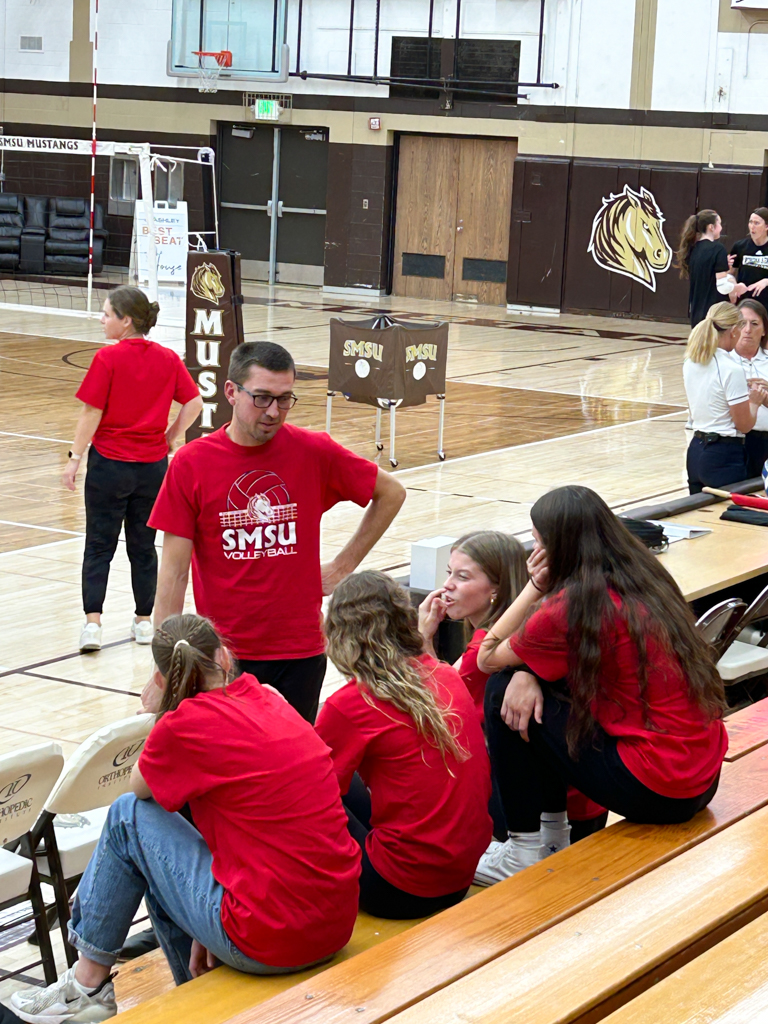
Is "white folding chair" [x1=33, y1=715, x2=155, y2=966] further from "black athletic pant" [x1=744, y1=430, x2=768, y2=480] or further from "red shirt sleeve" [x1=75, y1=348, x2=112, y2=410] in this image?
"black athletic pant" [x1=744, y1=430, x2=768, y2=480]

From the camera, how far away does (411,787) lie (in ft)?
10.6

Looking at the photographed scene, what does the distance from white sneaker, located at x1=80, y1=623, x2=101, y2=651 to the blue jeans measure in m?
3.27

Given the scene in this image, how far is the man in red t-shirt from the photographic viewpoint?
12.7 feet

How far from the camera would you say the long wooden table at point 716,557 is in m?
5.32

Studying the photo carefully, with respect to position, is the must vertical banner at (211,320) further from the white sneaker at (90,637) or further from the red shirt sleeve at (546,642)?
the red shirt sleeve at (546,642)

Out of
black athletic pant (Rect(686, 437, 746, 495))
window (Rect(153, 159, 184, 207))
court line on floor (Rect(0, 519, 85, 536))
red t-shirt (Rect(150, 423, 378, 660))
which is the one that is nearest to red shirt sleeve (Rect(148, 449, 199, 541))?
red t-shirt (Rect(150, 423, 378, 660))

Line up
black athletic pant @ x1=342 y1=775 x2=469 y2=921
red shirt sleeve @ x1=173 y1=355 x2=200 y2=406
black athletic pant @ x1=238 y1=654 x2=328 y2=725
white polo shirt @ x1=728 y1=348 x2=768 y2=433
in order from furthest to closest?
white polo shirt @ x1=728 y1=348 x2=768 y2=433 < red shirt sleeve @ x1=173 y1=355 x2=200 y2=406 < black athletic pant @ x1=238 y1=654 x2=328 y2=725 < black athletic pant @ x1=342 y1=775 x2=469 y2=921

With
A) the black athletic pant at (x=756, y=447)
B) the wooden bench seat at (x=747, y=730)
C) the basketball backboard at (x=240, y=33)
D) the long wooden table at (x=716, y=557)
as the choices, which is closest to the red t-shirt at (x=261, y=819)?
the wooden bench seat at (x=747, y=730)

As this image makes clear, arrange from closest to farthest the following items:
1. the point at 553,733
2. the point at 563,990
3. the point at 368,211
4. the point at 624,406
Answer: the point at 563,990 → the point at 553,733 → the point at 624,406 → the point at 368,211

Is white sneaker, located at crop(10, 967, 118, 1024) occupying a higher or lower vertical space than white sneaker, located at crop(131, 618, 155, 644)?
higher

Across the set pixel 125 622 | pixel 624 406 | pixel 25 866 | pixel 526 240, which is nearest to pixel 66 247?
pixel 526 240

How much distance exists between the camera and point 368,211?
2381cm

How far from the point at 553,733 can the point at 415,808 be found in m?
0.44

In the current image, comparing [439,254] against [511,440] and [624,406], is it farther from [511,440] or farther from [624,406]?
[511,440]
